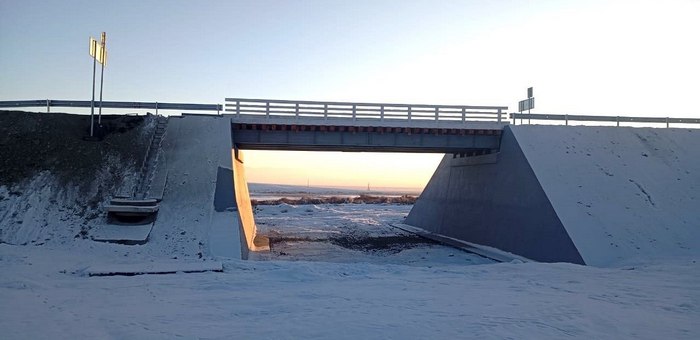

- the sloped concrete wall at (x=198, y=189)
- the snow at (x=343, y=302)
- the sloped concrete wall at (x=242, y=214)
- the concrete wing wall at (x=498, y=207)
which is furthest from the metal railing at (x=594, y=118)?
the sloped concrete wall at (x=198, y=189)

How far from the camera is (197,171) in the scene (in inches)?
752

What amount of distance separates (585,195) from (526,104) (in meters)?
7.31

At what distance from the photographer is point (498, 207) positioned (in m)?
21.8

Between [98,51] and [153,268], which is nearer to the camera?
[153,268]

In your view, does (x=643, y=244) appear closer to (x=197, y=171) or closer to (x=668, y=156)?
(x=668, y=156)

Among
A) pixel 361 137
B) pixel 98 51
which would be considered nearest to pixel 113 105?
pixel 98 51

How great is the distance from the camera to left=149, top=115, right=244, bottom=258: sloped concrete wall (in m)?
15.8

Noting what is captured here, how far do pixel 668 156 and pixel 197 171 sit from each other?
69.9 feet

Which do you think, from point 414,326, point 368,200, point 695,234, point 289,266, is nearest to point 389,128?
point 289,266

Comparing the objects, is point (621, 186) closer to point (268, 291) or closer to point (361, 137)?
point (361, 137)

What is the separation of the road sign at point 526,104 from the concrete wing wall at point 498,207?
114 inches

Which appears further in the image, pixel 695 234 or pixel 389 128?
pixel 389 128

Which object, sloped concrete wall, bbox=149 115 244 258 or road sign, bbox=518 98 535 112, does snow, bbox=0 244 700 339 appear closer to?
sloped concrete wall, bbox=149 115 244 258

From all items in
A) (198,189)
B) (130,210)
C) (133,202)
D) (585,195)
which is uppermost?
(585,195)
